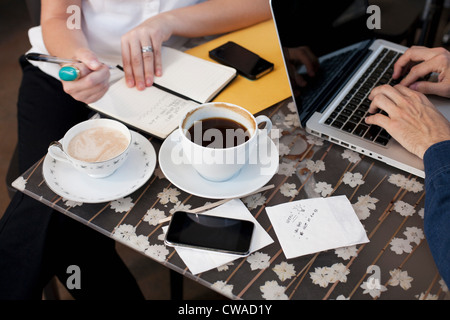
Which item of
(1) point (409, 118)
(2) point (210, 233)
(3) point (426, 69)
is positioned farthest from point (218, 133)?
(3) point (426, 69)

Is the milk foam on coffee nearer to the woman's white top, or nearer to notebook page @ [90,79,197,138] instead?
notebook page @ [90,79,197,138]

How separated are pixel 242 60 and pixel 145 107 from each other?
30 cm

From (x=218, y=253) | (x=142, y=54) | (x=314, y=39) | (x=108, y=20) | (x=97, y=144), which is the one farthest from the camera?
(x=108, y=20)

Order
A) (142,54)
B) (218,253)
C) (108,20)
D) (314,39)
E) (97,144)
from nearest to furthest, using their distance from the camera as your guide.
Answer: (218,253) → (97,144) → (314,39) → (142,54) → (108,20)

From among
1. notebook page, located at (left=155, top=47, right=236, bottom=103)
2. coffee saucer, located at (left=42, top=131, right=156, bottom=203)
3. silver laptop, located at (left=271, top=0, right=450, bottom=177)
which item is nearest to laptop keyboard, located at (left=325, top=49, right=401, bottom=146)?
silver laptop, located at (left=271, top=0, right=450, bottom=177)

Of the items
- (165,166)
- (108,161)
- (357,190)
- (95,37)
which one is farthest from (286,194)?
(95,37)

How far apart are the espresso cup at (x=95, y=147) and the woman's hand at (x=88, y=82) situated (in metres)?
0.15

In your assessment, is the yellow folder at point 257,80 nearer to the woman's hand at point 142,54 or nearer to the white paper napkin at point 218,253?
the woman's hand at point 142,54

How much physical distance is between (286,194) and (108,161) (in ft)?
1.16

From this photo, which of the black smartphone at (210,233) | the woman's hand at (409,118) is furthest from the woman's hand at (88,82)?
the woman's hand at (409,118)

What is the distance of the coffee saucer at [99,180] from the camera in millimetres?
807

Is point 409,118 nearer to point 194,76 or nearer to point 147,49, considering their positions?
point 194,76

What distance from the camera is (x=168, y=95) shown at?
41.1 inches

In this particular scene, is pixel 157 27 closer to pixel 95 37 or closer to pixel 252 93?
pixel 95 37
